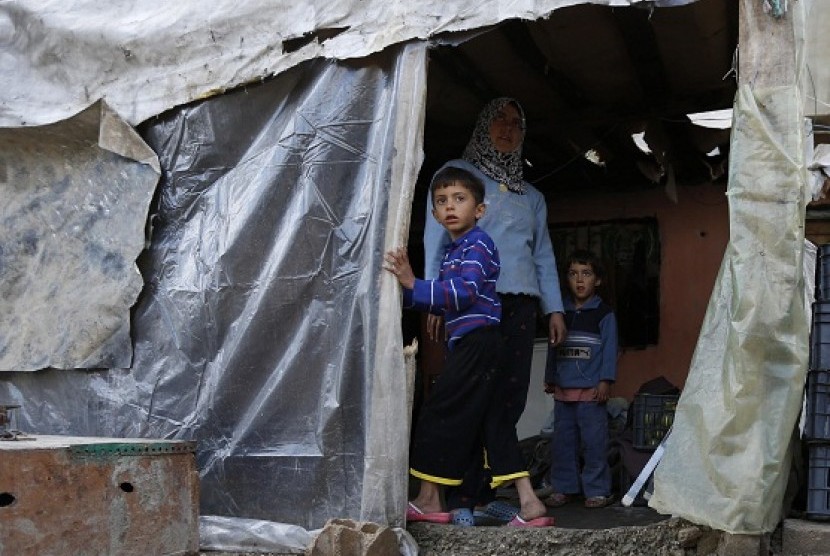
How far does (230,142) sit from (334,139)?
1.86 ft

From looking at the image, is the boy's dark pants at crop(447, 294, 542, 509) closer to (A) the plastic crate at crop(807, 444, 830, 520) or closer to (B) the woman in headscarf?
(B) the woman in headscarf

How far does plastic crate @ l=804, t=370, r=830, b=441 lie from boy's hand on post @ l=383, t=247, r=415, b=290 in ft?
5.46

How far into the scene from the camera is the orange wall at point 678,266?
7242 mm

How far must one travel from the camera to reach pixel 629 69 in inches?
220

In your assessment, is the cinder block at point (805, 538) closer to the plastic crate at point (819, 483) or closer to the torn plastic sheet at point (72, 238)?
the plastic crate at point (819, 483)

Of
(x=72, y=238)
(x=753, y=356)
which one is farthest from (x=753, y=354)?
(x=72, y=238)

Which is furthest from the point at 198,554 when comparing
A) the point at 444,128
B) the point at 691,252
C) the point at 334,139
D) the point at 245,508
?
the point at 691,252

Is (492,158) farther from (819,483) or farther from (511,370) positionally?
(819,483)

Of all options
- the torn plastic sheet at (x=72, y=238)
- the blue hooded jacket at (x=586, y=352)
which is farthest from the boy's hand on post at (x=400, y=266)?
the blue hooded jacket at (x=586, y=352)

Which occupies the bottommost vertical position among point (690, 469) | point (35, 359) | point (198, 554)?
point (198, 554)

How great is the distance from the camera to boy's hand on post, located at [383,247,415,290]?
3967 millimetres

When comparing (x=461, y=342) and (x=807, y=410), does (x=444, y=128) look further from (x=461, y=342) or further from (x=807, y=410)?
(x=807, y=410)

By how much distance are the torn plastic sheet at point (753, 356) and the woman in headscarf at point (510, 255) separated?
38.2 inches

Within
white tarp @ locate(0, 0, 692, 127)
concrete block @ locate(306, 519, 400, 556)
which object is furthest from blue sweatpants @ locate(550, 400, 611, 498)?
white tarp @ locate(0, 0, 692, 127)
